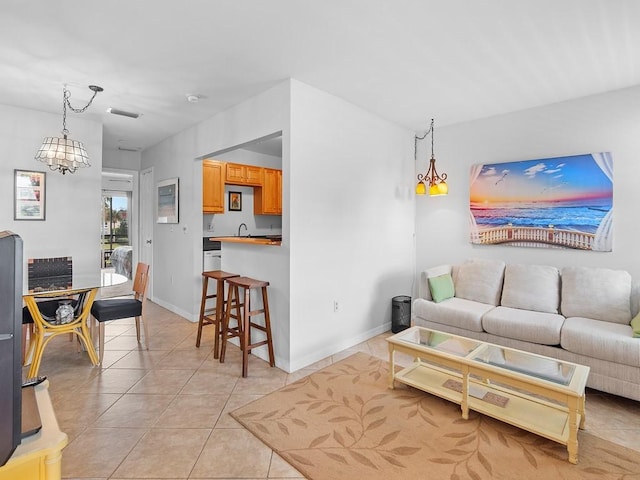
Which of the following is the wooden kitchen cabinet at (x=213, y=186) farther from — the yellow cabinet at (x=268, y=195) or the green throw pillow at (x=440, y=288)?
the green throw pillow at (x=440, y=288)

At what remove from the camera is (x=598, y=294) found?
10.1ft

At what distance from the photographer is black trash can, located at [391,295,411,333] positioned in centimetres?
414

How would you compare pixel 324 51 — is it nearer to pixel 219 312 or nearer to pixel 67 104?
pixel 219 312

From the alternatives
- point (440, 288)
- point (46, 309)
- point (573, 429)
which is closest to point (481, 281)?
point (440, 288)

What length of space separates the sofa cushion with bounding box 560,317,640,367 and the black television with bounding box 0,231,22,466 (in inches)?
133

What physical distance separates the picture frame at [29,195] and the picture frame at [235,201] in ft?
8.31

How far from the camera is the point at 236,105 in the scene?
3748 mm

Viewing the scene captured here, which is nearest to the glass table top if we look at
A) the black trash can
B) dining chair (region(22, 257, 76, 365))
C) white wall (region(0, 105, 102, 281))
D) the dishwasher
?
the black trash can

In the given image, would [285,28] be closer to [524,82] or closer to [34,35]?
[34,35]

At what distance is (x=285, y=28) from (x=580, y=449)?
3259 mm

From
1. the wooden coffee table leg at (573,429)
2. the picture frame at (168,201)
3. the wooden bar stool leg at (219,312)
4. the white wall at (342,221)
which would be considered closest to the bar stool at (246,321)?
the wooden bar stool leg at (219,312)

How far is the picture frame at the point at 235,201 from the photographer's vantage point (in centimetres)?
587

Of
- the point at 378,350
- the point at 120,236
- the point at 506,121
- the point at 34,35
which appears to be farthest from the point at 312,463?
the point at 120,236

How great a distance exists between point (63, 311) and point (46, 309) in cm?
39
